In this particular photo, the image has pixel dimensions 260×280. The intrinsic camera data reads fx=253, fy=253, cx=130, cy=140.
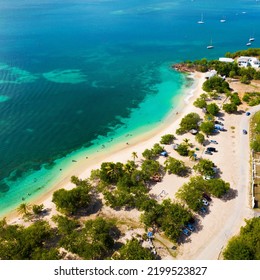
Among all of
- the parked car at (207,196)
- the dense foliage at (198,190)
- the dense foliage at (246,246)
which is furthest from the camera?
the parked car at (207,196)

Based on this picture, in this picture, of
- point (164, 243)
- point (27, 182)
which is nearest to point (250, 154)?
point (164, 243)

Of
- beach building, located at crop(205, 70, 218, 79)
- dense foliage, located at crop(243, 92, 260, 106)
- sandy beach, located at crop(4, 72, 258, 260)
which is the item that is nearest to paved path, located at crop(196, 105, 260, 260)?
sandy beach, located at crop(4, 72, 258, 260)

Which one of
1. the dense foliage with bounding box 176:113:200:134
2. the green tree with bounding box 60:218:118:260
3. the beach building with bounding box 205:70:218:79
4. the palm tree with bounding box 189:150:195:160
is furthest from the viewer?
the beach building with bounding box 205:70:218:79

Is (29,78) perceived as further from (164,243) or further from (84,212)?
(164,243)

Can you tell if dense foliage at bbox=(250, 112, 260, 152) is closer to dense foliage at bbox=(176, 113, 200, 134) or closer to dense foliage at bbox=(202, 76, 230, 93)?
dense foliage at bbox=(176, 113, 200, 134)


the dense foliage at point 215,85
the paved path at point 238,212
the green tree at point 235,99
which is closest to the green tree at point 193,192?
the paved path at point 238,212

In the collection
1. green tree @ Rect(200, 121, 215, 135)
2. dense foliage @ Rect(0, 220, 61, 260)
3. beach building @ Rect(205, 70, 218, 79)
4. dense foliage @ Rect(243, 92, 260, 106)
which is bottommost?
dense foliage @ Rect(0, 220, 61, 260)

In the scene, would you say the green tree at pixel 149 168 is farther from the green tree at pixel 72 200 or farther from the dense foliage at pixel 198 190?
the green tree at pixel 72 200
